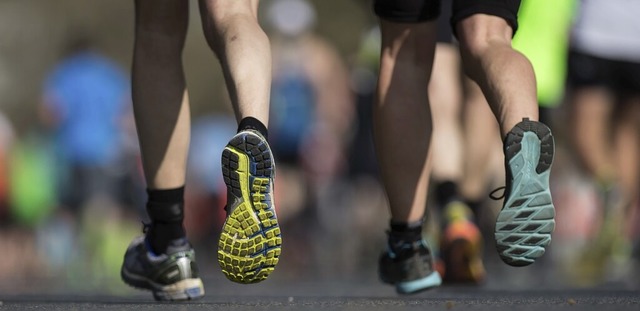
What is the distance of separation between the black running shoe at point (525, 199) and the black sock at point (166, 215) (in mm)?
1240

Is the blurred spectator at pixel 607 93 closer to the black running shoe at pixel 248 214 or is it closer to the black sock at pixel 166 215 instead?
the black sock at pixel 166 215

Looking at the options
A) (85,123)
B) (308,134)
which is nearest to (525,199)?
(308,134)

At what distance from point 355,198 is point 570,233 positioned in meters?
1.78

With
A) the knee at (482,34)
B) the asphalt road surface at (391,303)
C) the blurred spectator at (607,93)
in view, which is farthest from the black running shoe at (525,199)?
the blurred spectator at (607,93)

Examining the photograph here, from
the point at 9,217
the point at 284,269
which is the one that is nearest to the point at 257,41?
the point at 284,269

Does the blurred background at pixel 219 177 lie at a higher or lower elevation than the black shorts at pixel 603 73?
lower

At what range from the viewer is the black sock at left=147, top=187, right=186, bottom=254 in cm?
537

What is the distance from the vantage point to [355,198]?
12992 millimetres

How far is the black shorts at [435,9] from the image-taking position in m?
5.03

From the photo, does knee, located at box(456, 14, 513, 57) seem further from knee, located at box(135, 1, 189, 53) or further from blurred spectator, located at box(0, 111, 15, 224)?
blurred spectator, located at box(0, 111, 15, 224)

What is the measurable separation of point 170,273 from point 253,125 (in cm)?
96

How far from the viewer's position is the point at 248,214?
4457 mm

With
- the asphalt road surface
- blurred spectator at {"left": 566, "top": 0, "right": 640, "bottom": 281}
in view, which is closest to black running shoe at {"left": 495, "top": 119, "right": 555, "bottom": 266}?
the asphalt road surface

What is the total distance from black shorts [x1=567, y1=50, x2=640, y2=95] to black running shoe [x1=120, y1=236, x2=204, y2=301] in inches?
151
